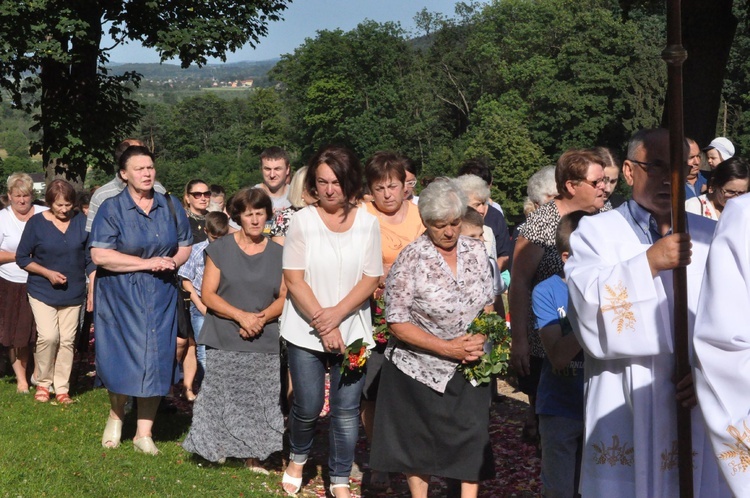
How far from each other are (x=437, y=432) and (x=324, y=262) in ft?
4.42

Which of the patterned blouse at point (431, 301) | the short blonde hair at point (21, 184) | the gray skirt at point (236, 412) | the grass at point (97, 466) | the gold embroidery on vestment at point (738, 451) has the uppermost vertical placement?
the short blonde hair at point (21, 184)

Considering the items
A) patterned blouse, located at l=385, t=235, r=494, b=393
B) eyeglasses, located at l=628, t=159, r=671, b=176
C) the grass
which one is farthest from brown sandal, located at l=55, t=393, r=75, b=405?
eyeglasses, located at l=628, t=159, r=671, b=176

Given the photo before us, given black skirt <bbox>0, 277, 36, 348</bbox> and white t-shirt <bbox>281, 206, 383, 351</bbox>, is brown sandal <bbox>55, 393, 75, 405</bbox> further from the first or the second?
white t-shirt <bbox>281, 206, 383, 351</bbox>

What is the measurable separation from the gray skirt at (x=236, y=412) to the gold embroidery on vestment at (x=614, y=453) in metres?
3.63

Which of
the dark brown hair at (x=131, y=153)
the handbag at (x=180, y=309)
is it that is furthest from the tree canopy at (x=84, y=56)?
the dark brown hair at (x=131, y=153)

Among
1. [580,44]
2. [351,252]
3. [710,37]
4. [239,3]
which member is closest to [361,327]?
[351,252]

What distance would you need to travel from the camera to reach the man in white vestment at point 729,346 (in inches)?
128

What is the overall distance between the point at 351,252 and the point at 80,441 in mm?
3024

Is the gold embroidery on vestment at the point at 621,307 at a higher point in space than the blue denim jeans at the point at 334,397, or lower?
higher

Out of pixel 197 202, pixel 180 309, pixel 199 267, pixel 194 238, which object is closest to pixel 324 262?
pixel 180 309

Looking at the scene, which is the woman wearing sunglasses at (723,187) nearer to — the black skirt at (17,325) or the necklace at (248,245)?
the necklace at (248,245)

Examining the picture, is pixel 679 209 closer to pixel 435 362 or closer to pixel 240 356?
pixel 435 362

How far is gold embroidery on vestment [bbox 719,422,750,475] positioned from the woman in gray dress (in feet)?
15.2

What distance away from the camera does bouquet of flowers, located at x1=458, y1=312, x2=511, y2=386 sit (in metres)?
6.17
